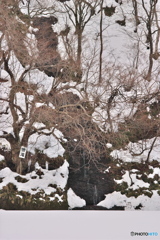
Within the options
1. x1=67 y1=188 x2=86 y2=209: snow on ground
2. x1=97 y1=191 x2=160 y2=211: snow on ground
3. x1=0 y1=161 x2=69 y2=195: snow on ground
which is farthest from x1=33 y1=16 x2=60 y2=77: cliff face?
x1=97 y1=191 x2=160 y2=211: snow on ground

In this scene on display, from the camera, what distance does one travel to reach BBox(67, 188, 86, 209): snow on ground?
3.56 metres

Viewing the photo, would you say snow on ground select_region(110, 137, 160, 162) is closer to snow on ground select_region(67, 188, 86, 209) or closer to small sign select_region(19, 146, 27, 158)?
snow on ground select_region(67, 188, 86, 209)

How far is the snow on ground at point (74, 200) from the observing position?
11.7 feet

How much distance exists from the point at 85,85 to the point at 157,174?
1588 mm

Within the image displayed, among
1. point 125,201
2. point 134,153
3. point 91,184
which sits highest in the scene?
point 134,153

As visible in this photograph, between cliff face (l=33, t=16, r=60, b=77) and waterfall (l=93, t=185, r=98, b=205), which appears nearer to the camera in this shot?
waterfall (l=93, t=185, r=98, b=205)

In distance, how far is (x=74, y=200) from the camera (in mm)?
3566

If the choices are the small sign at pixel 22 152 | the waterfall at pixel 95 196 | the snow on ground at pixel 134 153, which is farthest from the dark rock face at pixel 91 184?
the small sign at pixel 22 152

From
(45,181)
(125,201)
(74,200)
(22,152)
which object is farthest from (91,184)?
(22,152)

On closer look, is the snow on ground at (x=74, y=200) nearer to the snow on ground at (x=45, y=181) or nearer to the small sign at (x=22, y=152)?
the snow on ground at (x=45, y=181)

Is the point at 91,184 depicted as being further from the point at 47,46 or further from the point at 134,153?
the point at 47,46

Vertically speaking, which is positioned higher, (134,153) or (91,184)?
(134,153)
